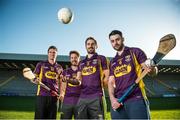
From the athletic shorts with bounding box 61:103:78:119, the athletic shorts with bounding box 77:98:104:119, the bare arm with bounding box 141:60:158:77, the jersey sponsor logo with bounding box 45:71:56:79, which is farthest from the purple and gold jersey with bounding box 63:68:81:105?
the bare arm with bounding box 141:60:158:77

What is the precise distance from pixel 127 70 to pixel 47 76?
3.41 m

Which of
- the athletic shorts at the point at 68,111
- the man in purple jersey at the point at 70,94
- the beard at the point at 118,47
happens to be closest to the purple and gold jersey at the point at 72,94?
A: the man in purple jersey at the point at 70,94

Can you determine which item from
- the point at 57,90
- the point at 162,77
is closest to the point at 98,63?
the point at 57,90

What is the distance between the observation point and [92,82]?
6.02 m

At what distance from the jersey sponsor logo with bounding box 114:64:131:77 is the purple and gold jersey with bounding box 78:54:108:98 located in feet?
3.32

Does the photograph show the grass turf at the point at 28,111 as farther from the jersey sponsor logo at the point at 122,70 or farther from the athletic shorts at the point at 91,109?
the jersey sponsor logo at the point at 122,70

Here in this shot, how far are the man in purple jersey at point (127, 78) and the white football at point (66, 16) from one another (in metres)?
4.67

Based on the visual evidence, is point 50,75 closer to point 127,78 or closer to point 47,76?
point 47,76

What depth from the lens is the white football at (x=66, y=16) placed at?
9578 millimetres

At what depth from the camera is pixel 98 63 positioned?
6.23 m

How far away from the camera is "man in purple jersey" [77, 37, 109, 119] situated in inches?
231

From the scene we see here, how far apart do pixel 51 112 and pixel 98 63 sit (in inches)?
87.7

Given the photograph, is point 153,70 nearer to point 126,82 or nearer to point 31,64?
point 126,82

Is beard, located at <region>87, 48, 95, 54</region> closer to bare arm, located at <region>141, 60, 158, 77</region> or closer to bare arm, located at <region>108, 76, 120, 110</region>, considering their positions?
bare arm, located at <region>108, 76, 120, 110</region>
